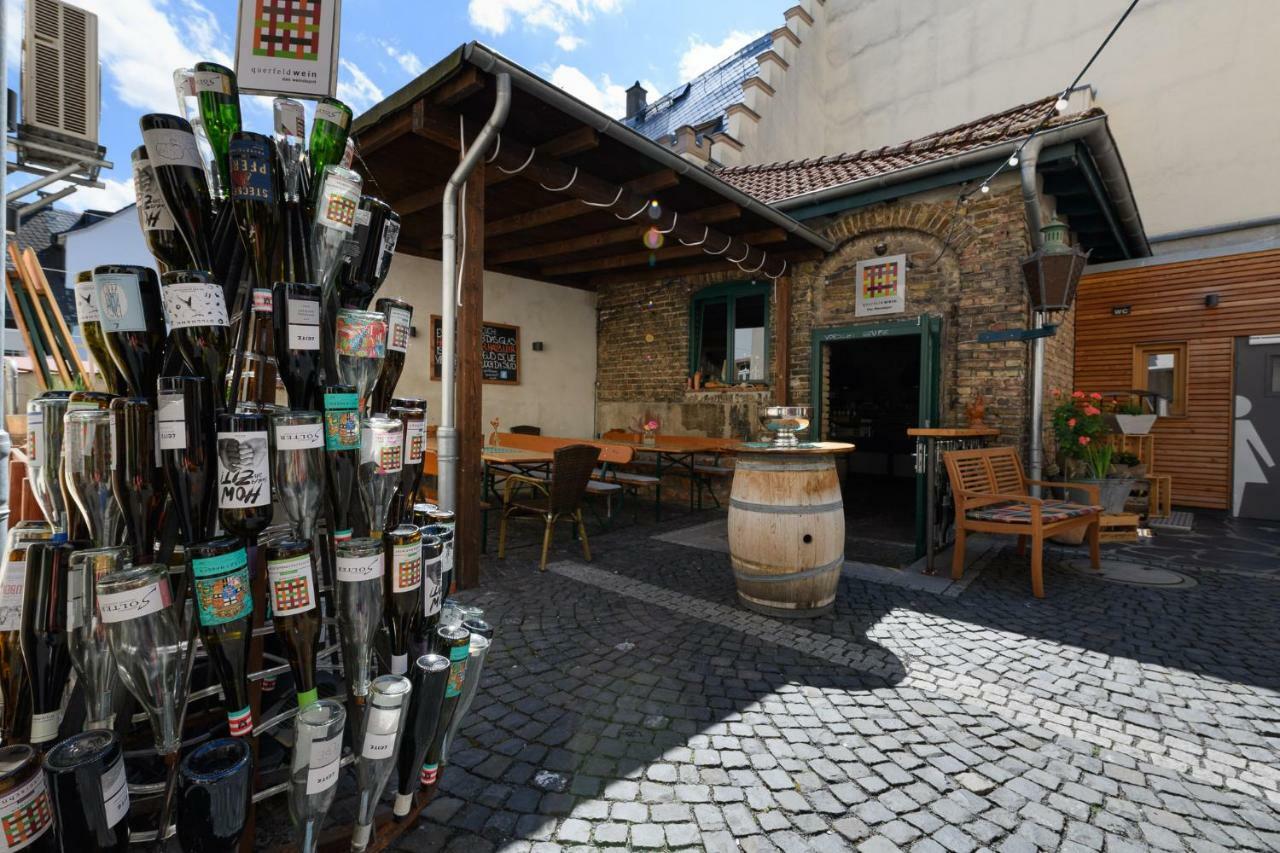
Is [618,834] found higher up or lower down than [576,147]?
lower down

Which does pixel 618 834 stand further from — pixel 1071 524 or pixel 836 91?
pixel 836 91

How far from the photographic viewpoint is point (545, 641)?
2.98m

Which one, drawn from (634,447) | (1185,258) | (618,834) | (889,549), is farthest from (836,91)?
(618,834)

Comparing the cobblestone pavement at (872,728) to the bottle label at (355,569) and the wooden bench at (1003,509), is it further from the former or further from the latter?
the bottle label at (355,569)

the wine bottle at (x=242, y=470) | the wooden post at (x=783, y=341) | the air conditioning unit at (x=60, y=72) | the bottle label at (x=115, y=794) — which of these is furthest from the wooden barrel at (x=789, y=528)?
the air conditioning unit at (x=60, y=72)

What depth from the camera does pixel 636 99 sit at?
56.6 ft

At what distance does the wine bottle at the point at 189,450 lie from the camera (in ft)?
3.76

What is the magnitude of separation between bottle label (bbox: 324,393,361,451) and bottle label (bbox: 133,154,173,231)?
0.57 metres

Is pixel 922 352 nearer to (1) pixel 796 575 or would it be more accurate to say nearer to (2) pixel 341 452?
(1) pixel 796 575

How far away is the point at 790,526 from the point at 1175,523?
6047 mm

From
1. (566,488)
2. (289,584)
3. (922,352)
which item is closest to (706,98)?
(922,352)

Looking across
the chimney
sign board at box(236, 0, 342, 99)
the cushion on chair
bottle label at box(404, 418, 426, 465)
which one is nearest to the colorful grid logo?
sign board at box(236, 0, 342, 99)

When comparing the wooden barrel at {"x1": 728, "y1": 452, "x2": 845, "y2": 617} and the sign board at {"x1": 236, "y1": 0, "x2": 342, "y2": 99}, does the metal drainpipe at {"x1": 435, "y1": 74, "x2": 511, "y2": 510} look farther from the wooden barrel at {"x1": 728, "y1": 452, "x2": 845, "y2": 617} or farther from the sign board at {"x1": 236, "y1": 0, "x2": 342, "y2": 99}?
the wooden barrel at {"x1": 728, "y1": 452, "x2": 845, "y2": 617}

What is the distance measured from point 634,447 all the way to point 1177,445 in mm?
7230
